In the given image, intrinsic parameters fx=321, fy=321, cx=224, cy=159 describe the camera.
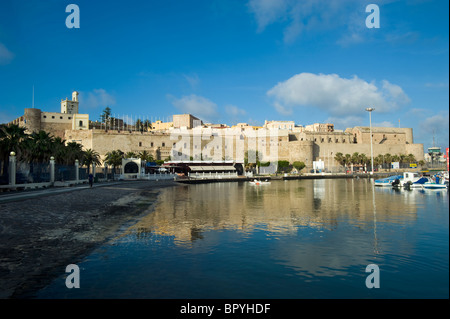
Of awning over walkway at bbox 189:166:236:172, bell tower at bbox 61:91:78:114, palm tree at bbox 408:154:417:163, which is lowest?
awning over walkway at bbox 189:166:236:172

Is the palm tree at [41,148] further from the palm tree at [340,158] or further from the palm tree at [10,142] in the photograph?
the palm tree at [340,158]

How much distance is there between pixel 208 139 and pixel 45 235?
3278 inches

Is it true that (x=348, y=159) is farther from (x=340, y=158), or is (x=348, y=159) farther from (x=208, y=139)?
(x=208, y=139)

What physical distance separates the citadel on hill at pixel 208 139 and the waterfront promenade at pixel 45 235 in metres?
69.9

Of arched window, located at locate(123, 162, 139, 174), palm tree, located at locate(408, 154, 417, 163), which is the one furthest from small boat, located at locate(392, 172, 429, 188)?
palm tree, located at locate(408, 154, 417, 163)

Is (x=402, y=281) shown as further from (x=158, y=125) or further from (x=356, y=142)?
(x=158, y=125)

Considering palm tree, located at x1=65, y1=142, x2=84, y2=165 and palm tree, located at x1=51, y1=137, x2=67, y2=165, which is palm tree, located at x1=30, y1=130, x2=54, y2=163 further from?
palm tree, located at x1=65, y1=142, x2=84, y2=165

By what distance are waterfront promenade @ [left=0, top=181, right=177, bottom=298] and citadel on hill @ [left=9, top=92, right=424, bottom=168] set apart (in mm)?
69885

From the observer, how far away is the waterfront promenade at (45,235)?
6.44m

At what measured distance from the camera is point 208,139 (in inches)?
3652

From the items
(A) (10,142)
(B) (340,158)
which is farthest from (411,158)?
(A) (10,142)

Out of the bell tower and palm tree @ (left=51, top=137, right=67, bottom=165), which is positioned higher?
the bell tower

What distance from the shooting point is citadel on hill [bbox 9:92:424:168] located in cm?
8138

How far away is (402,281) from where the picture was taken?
249 inches
